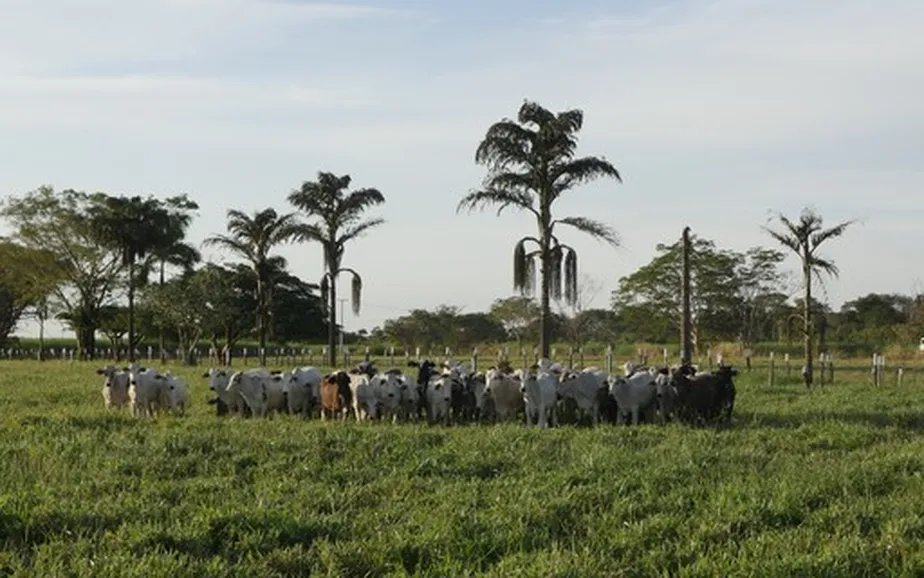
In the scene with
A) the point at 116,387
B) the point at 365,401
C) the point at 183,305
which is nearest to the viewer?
the point at 365,401

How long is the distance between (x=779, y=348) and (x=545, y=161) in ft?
100

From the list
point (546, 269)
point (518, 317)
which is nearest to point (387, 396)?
point (546, 269)

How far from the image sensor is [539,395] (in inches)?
776

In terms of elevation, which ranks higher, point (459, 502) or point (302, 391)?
point (302, 391)

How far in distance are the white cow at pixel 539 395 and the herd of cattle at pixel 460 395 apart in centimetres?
2

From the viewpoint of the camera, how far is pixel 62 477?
11.2 meters

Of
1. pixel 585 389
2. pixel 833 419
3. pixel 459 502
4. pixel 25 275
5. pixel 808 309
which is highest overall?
pixel 25 275

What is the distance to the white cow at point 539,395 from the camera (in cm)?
1970

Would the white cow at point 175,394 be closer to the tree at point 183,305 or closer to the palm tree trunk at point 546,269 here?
the palm tree trunk at point 546,269

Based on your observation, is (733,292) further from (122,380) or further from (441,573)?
(441,573)

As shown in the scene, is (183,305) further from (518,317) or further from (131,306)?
(518,317)

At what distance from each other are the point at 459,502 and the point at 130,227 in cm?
4554

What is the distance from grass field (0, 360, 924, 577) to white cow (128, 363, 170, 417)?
4926 millimetres

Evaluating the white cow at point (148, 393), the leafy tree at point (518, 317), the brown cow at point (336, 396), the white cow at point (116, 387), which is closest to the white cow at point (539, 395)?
the brown cow at point (336, 396)
